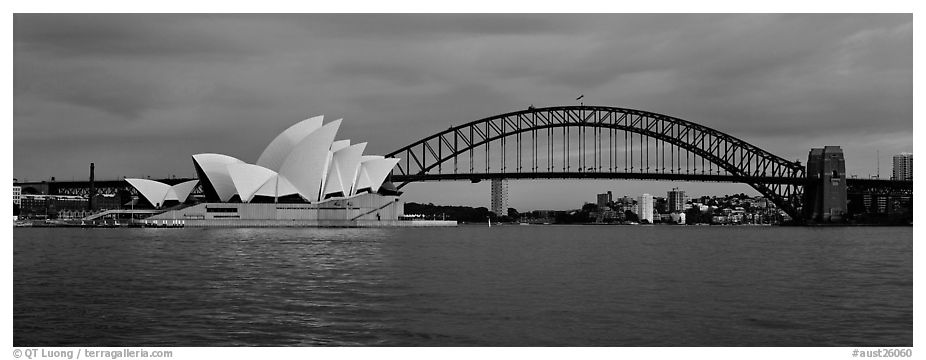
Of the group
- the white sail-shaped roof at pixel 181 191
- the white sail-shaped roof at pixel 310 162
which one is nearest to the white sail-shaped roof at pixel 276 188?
the white sail-shaped roof at pixel 310 162

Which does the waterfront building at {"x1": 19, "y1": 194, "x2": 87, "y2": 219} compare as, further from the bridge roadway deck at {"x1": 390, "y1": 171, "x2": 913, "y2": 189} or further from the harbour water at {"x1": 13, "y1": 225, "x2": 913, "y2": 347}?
the harbour water at {"x1": 13, "y1": 225, "x2": 913, "y2": 347}

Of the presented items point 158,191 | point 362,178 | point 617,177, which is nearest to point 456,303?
point 617,177

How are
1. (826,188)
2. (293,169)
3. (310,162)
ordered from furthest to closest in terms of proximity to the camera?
(826,188), (293,169), (310,162)

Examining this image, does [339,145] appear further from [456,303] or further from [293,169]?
[456,303]

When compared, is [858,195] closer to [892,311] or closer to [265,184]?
[265,184]

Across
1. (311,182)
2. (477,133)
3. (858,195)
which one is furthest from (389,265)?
(858,195)

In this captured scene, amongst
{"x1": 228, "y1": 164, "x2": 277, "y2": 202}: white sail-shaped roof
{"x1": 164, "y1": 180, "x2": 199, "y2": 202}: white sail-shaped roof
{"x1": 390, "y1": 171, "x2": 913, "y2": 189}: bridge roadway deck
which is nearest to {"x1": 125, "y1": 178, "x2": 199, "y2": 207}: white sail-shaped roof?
{"x1": 164, "y1": 180, "x2": 199, "y2": 202}: white sail-shaped roof

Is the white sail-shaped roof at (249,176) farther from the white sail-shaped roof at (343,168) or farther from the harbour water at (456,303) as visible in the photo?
the harbour water at (456,303)
